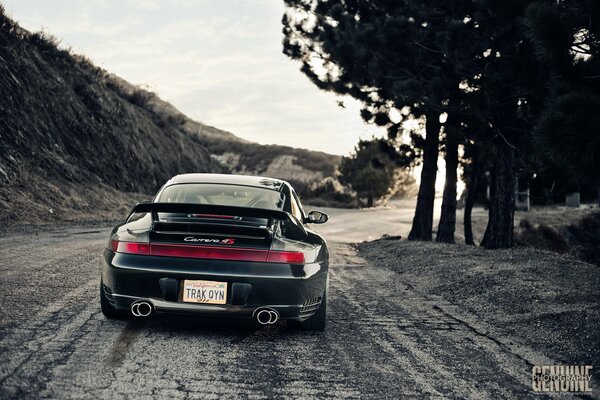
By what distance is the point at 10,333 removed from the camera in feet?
16.3

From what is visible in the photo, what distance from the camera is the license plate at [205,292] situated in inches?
195

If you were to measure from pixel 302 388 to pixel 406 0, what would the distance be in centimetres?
1135

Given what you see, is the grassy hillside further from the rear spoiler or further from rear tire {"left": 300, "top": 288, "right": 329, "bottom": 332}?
rear tire {"left": 300, "top": 288, "right": 329, "bottom": 332}

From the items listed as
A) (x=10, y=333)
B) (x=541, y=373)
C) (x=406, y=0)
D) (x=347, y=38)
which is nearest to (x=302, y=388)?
(x=541, y=373)

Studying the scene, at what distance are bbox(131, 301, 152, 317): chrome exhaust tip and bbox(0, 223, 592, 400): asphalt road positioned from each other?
0.22m

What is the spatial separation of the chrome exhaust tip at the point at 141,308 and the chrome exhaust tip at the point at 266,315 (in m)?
0.89

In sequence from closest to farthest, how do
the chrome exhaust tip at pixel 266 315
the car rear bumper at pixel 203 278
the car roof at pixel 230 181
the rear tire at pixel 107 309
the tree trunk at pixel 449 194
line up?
the car rear bumper at pixel 203 278 < the chrome exhaust tip at pixel 266 315 < the rear tire at pixel 107 309 < the car roof at pixel 230 181 < the tree trunk at pixel 449 194

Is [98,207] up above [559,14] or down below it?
below

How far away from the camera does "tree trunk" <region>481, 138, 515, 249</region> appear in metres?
13.5

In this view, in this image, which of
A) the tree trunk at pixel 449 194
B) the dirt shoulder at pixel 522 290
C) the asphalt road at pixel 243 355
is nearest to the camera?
the asphalt road at pixel 243 355

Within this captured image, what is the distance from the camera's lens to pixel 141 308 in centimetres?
504

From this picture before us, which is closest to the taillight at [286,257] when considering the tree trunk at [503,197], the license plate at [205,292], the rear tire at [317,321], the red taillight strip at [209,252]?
the red taillight strip at [209,252]

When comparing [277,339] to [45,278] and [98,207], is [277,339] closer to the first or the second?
[45,278]

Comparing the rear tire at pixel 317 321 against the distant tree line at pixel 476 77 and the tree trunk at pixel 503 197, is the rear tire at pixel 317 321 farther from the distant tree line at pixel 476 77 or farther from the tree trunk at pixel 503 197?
the tree trunk at pixel 503 197
